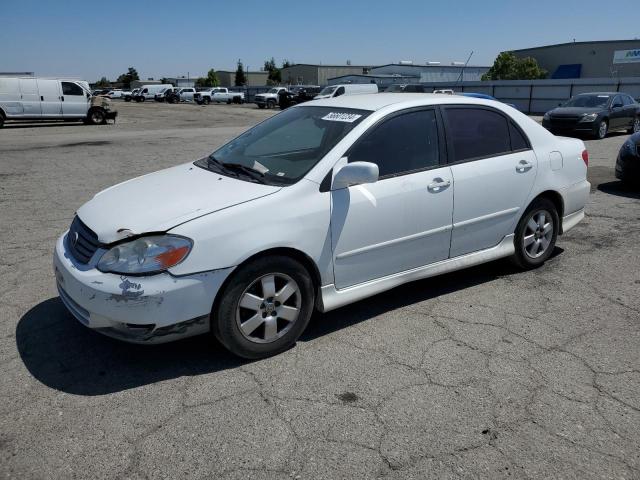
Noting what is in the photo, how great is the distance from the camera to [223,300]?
310 cm

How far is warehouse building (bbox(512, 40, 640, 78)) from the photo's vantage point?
5703 cm

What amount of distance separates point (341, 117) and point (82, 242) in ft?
6.57

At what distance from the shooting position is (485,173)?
4.23 m

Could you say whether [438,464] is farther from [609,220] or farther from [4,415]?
[609,220]

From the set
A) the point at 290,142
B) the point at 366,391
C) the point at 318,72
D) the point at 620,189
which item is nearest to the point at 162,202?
the point at 290,142

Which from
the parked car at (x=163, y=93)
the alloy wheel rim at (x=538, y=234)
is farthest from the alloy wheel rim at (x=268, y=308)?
the parked car at (x=163, y=93)

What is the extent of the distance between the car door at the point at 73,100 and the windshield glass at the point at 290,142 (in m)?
21.8

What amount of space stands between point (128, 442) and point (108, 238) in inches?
46.2

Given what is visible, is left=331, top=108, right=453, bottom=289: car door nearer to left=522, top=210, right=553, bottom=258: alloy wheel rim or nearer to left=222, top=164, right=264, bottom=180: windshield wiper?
left=222, top=164, right=264, bottom=180: windshield wiper

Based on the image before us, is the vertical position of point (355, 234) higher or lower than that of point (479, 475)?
higher

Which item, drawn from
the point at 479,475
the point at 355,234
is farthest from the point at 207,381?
the point at 479,475

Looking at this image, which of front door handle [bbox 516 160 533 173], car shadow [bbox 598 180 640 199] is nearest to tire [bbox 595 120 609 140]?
car shadow [bbox 598 180 640 199]

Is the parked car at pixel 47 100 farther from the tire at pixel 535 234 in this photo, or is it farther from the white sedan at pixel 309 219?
the tire at pixel 535 234

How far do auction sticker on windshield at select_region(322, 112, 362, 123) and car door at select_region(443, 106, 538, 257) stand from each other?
80 cm
